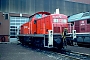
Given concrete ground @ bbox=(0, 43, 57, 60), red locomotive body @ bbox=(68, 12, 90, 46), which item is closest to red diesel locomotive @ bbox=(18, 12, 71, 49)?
concrete ground @ bbox=(0, 43, 57, 60)

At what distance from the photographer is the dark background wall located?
27172mm

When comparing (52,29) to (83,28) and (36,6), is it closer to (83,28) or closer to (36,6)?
(83,28)

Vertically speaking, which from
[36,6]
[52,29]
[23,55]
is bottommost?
[23,55]

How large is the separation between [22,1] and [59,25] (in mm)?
17668

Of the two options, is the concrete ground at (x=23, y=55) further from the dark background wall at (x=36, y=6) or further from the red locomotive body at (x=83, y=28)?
the dark background wall at (x=36, y=6)

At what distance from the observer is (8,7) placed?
2712 cm

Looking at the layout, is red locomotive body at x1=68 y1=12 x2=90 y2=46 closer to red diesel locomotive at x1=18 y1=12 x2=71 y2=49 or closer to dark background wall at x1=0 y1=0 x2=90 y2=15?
red diesel locomotive at x1=18 y1=12 x2=71 y2=49

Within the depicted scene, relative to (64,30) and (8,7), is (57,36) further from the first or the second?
(8,7)

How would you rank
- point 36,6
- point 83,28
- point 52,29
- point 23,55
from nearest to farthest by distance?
1. point 23,55
2. point 52,29
3. point 83,28
4. point 36,6

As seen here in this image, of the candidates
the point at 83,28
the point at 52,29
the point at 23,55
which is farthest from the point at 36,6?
the point at 23,55

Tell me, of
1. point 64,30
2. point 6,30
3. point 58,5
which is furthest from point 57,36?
point 58,5

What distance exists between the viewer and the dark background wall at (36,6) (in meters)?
27.2

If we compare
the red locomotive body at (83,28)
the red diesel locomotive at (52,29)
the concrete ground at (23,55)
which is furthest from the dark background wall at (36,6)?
the concrete ground at (23,55)

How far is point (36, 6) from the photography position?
94.7 ft
